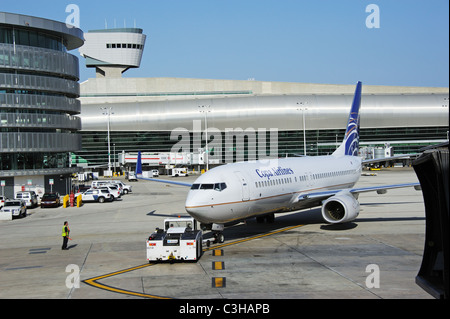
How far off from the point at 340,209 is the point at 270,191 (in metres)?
5.53

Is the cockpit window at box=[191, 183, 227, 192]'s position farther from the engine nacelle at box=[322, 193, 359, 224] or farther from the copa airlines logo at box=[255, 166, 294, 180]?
the engine nacelle at box=[322, 193, 359, 224]

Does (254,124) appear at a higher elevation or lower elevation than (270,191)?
higher

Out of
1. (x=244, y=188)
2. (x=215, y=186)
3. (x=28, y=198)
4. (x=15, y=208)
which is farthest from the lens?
(x=28, y=198)

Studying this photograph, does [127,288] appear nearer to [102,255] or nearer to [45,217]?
[102,255]

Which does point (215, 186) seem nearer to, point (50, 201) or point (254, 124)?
point (50, 201)

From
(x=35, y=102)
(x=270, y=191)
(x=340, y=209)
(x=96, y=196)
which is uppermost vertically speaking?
(x=35, y=102)

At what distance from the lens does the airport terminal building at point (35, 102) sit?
207 ft

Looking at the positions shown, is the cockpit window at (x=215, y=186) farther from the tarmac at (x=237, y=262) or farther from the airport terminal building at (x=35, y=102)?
the airport terminal building at (x=35, y=102)

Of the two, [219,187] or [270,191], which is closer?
[219,187]

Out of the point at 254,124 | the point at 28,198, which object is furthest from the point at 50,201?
the point at 254,124

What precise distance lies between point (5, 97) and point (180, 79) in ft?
397

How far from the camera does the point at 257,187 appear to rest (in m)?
31.2

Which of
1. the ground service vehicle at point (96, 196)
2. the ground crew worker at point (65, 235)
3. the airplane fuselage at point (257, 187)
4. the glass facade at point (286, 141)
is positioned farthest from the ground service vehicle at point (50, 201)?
the glass facade at point (286, 141)

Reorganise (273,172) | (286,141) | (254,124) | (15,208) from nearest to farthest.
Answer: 1. (273,172)
2. (15,208)
3. (254,124)
4. (286,141)
